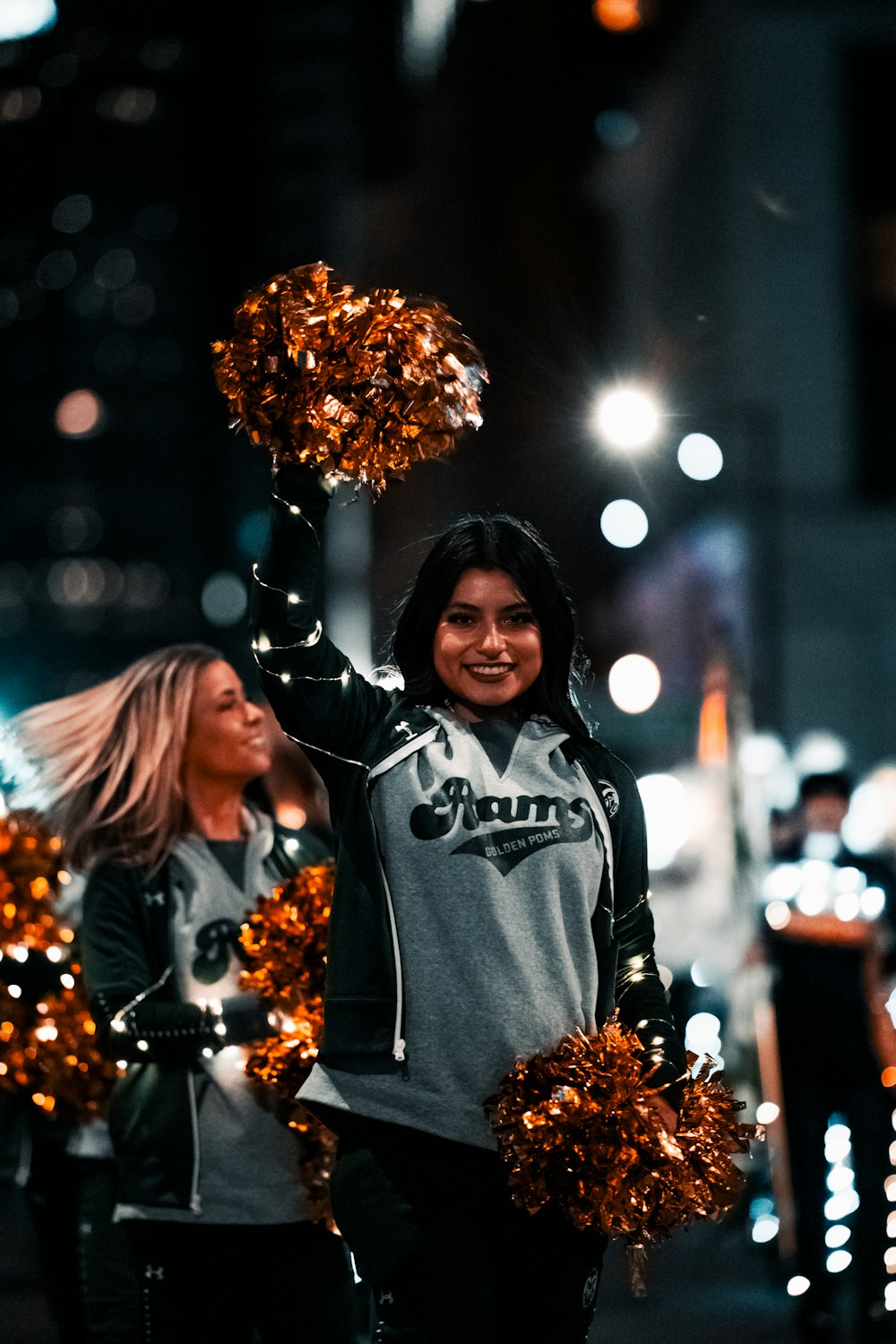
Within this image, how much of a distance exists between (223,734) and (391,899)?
1586 millimetres

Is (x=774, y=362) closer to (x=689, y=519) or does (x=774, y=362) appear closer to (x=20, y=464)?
(x=689, y=519)

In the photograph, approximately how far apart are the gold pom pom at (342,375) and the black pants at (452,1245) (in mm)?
1143

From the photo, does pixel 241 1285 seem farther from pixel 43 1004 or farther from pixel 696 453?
pixel 696 453

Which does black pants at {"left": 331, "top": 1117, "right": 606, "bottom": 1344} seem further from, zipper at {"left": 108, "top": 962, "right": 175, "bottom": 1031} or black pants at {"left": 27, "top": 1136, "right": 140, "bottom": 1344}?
black pants at {"left": 27, "top": 1136, "right": 140, "bottom": 1344}

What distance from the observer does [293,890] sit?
437 centimetres

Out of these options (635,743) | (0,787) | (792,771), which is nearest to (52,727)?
(0,787)

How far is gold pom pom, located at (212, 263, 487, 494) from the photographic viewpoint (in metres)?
3.34

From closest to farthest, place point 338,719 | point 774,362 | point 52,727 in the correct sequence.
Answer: point 338,719
point 52,727
point 774,362

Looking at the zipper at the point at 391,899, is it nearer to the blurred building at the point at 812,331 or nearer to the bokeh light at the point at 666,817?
the bokeh light at the point at 666,817

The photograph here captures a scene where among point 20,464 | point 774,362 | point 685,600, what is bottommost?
point 685,600

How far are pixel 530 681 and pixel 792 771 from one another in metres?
17.1

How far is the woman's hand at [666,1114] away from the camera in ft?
11.0

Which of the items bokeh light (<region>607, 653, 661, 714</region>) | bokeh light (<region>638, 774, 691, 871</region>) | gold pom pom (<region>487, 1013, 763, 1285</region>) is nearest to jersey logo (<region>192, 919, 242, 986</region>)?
gold pom pom (<region>487, 1013, 763, 1285</region>)

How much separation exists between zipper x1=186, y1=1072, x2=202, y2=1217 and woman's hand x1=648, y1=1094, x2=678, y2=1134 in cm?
128
